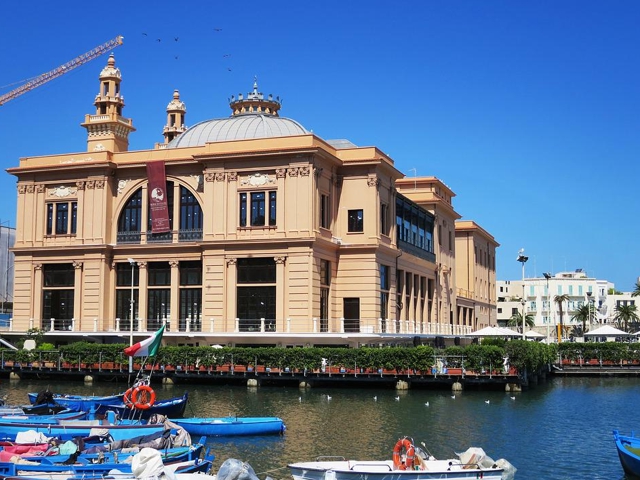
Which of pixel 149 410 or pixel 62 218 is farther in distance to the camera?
pixel 62 218

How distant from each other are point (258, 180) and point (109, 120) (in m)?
22.9

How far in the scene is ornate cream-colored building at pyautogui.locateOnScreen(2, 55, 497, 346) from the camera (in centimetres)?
7362

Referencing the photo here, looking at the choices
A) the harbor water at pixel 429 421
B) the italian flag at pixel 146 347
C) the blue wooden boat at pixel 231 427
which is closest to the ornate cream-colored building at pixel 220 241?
the harbor water at pixel 429 421

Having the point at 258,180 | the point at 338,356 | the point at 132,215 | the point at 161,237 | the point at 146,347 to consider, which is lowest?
the point at 338,356

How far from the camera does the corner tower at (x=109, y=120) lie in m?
89.2

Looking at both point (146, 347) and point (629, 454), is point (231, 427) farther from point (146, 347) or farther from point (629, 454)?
point (629, 454)

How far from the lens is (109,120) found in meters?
89.4

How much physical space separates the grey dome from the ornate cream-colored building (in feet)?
0.64

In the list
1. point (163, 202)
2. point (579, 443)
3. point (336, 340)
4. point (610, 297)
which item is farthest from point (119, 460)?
point (610, 297)

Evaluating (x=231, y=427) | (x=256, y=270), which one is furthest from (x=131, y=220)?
(x=231, y=427)

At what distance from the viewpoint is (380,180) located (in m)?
80.1

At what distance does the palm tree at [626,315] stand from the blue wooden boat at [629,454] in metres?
126

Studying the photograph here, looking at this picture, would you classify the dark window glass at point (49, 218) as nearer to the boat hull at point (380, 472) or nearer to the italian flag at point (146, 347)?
the italian flag at point (146, 347)

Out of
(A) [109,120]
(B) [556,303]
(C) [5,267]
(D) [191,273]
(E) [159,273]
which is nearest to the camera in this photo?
(D) [191,273]
